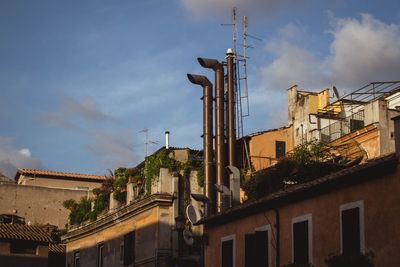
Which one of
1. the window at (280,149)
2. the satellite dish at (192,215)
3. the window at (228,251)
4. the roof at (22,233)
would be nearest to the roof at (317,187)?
the window at (228,251)

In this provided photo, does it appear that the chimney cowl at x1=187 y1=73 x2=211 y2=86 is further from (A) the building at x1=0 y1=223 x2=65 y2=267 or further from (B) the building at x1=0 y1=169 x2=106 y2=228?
(B) the building at x1=0 y1=169 x2=106 y2=228

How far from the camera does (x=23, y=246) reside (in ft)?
162

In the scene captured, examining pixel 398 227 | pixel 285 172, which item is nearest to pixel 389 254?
pixel 398 227

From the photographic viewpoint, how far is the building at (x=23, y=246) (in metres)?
48.4

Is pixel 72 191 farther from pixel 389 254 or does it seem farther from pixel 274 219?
pixel 389 254

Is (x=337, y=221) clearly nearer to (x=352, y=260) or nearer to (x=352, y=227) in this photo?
(x=352, y=227)

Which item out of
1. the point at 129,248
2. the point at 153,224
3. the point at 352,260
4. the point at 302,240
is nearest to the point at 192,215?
the point at 153,224

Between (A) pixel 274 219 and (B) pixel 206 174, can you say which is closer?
(A) pixel 274 219

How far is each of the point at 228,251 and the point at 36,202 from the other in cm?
3698

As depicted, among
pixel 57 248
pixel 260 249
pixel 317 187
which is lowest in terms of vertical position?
pixel 260 249

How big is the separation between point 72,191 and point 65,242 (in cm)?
1145

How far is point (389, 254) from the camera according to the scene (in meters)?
20.7

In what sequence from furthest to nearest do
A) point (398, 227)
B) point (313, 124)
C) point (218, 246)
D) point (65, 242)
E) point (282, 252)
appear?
point (65, 242)
point (313, 124)
point (218, 246)
point (282, 252)
point (398, 227)

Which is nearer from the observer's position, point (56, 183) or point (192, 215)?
point (192, 215)
